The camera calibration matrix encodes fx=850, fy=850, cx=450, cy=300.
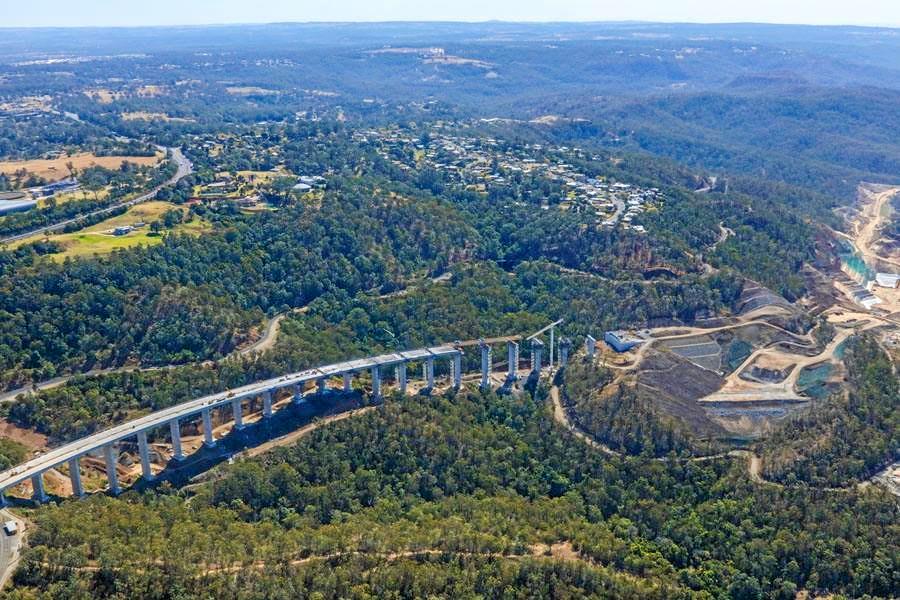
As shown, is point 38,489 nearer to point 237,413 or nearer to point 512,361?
point 237,413

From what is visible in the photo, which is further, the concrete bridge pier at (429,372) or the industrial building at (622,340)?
the industrial building at (622,340)

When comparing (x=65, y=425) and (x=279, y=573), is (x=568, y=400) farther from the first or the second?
(x=65, y=425)

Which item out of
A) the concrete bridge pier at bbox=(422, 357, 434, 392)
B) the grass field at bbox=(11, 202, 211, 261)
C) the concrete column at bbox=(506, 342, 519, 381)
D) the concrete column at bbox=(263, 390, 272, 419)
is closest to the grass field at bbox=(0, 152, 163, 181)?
the grass field at bbox=(11, 202, 211, 261)

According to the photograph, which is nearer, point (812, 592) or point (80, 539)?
point (80, 539)

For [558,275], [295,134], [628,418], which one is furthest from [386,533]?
[295,134]

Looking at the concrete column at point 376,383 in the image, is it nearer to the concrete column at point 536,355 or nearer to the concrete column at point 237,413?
the concrete column at point 237,413

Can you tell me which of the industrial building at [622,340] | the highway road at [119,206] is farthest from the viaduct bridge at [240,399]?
the highway road at [119,206]
